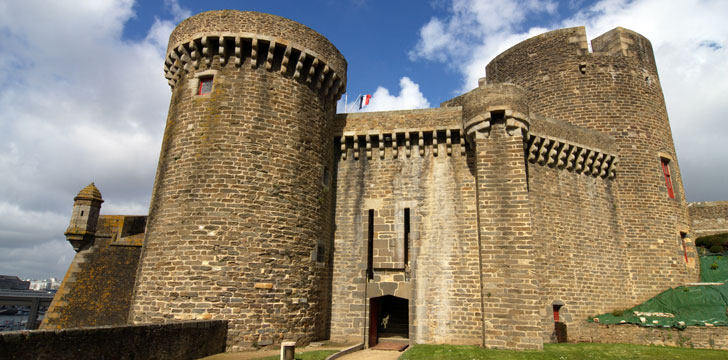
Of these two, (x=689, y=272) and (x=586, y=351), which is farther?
(x=689, y=272)

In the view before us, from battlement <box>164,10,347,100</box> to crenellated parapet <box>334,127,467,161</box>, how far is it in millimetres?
2506

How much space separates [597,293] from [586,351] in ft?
13.3

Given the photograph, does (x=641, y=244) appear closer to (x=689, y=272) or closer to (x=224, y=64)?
(x=689, y=272)

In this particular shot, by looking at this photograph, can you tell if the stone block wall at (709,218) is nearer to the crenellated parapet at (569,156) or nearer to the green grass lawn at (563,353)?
the crenellated parapet at (569,156)

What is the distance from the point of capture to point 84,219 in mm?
16891

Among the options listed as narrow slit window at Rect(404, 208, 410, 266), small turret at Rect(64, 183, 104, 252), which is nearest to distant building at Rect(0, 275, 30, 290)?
small turret at Rect(64, 183, 104, 252)

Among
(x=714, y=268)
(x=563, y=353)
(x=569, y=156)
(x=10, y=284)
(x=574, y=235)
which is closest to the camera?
(x=563, y=353)

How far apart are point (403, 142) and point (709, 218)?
53.8 feet

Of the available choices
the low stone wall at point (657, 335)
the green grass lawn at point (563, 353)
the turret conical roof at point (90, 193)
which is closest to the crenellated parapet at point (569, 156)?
the low stone wall at point (657, 335)

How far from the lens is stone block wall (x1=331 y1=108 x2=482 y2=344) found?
12047 mm

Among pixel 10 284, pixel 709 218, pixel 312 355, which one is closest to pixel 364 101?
pixel 312 355

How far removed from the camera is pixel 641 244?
14875 mm

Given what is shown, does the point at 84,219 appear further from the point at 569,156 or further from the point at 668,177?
the point at 668,177

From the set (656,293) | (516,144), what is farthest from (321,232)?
(656,293)
